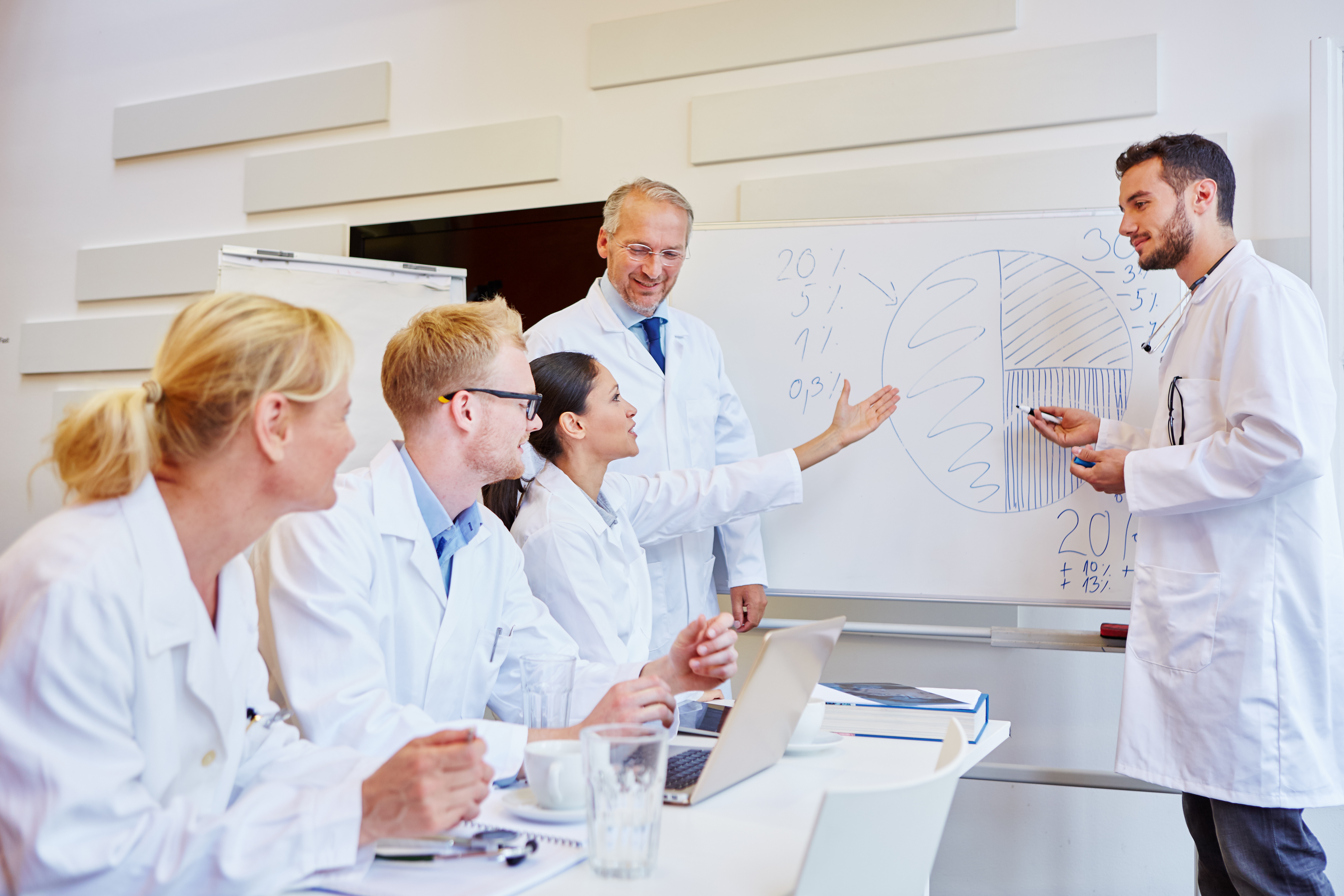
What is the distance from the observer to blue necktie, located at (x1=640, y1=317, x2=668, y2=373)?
8.82ft

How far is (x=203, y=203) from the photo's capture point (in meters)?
4.00

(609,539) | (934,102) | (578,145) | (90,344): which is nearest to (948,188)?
(934,102)

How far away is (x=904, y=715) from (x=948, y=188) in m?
1.85

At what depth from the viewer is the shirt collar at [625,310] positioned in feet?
8.85

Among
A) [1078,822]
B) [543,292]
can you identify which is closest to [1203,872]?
[1078,822]

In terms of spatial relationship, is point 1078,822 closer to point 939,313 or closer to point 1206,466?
point 1206,466

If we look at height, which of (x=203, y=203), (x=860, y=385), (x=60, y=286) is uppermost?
(x=203, y=203)

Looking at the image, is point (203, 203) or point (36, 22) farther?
point (36, 22)

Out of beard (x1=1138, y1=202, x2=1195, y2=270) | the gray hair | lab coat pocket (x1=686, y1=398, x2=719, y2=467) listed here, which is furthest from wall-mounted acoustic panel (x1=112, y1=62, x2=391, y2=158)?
beard (x1=1138, y1=202, x2=1195, y2=270)

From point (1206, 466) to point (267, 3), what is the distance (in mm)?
3735

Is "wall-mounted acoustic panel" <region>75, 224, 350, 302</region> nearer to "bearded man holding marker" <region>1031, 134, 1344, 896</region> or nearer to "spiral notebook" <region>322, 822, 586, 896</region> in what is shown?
"bearded man holding marker" <region>1031, 134, 1344, 896</region>

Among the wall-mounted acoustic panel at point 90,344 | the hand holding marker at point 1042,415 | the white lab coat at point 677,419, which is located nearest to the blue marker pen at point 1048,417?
the hand holding marker at point 1042,415

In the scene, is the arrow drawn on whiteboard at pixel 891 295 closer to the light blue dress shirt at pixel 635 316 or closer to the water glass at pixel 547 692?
the light blue dress shirt at pixel 635 316

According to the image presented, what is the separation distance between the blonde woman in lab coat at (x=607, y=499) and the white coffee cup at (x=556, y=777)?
786mm
